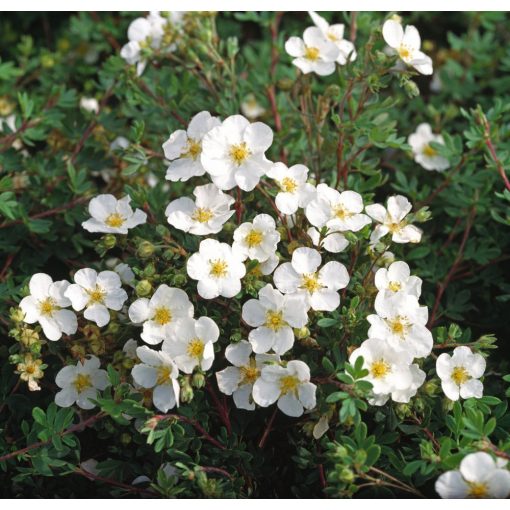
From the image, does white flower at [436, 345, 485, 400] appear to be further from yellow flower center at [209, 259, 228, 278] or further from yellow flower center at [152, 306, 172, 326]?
yellow flower center at [152, 306, 172, 326]

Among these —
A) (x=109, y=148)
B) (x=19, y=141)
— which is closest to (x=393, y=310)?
(x=109, y=148)

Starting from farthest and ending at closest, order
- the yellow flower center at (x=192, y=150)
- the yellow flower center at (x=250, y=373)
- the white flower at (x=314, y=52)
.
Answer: the white flower at (x=314, y=52) < the yellow flower center at (x=192, y=150) < the yellow flower center at (x=250, y=373)

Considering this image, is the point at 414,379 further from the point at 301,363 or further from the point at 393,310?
the point at 301,363

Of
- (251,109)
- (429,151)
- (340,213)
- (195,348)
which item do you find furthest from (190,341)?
(251,109)

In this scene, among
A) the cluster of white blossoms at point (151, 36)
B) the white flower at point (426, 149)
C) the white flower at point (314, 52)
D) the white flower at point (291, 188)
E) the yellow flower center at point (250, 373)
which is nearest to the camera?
the yellow flower center at point (250, 373)

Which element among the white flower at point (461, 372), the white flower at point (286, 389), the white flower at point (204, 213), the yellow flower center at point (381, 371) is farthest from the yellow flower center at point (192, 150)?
the white flower at point (461, 372)

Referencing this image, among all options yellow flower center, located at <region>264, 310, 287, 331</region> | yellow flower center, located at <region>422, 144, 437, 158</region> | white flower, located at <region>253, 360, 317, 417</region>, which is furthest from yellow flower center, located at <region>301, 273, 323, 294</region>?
yellow flower center, located at <region>422, 144, 437, 158</region>

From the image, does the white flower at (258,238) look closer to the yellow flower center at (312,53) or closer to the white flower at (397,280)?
Answer: the white flower at (397,280)
